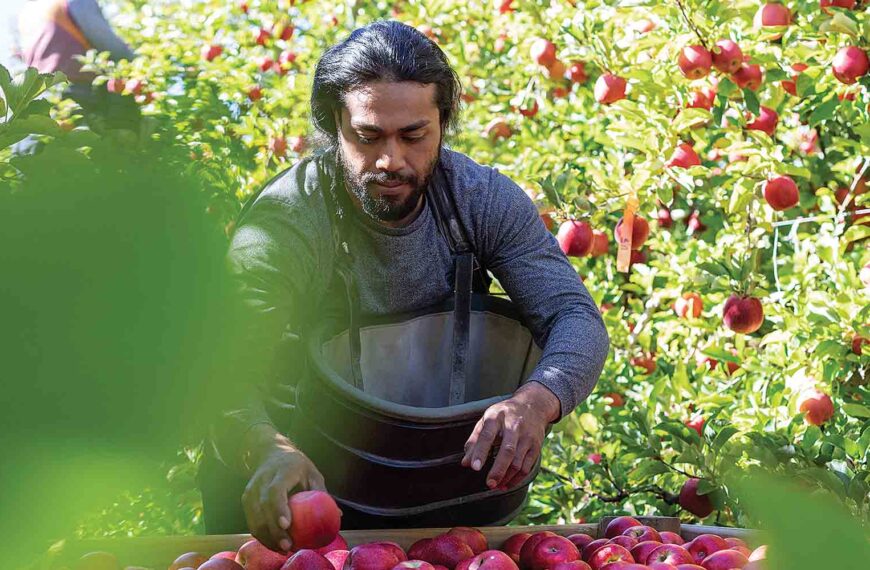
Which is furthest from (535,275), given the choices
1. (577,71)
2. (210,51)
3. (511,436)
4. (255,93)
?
(210,51)

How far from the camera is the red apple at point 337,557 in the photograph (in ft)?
4.64

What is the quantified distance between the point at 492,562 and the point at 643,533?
1.27 ft

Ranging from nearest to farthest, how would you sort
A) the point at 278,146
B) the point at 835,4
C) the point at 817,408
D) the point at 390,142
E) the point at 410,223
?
the point at 390,142
the point at 410,223
the point at 817,408
the point at 835,4
the point at 278,146

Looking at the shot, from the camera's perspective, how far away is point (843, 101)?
109 inches

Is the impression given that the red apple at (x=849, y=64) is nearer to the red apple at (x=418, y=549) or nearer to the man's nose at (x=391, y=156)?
the man's nose at (x=391, y=156)

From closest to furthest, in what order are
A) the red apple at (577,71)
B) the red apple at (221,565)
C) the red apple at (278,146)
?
the red apple at (221,565) < the red apple at (577,71) < the red apple at (278,146)

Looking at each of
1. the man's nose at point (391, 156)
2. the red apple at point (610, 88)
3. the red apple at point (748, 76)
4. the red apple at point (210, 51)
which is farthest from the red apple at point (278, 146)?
the man's nose at point (391, 156)

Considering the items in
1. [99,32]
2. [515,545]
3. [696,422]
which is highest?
[99,32]

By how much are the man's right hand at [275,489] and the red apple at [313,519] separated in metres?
0.01

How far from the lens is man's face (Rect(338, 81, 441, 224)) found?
1875mm

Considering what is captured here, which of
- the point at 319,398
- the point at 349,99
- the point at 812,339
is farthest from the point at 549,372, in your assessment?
the point at 812,339

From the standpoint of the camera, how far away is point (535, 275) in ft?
6.75

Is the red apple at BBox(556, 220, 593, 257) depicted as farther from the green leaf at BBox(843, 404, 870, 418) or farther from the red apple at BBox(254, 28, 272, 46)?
the red apple at BBox(254, 28, 272, 46)

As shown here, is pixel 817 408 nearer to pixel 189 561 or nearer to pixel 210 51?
pixel 189 561
